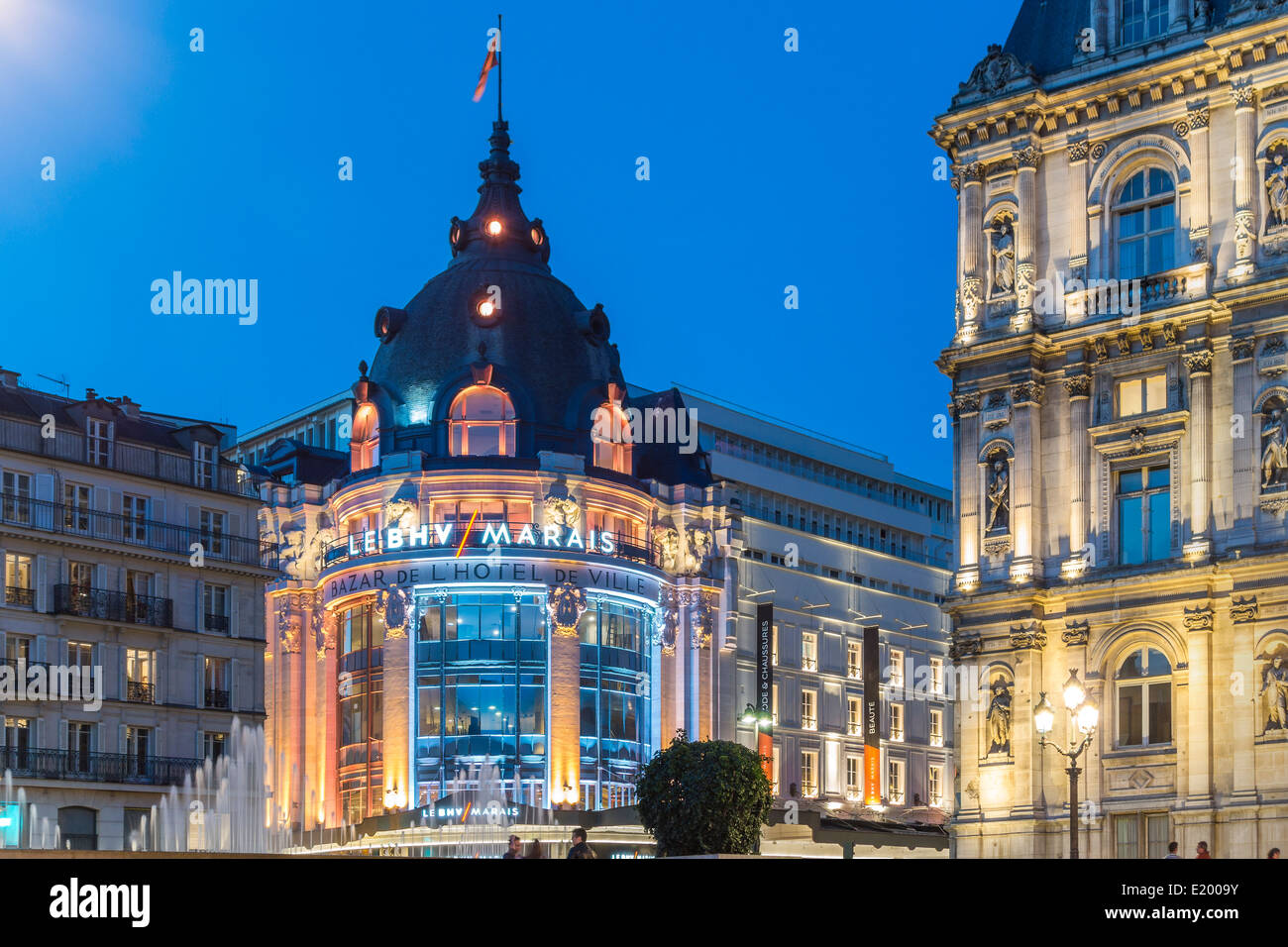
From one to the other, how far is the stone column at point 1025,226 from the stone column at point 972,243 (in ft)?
3.79

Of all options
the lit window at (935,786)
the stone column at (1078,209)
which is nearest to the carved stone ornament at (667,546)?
the lit window at (935,786)

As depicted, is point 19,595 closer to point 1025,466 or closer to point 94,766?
point 94,766

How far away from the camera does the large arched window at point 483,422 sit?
315 ft

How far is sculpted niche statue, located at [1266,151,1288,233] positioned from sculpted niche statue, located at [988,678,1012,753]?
14.7 m

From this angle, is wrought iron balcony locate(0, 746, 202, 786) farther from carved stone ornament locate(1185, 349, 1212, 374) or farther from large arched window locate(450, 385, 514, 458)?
carved stone ornament locate(1185, 349, 1212, 374)

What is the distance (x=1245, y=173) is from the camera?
50.1 meters

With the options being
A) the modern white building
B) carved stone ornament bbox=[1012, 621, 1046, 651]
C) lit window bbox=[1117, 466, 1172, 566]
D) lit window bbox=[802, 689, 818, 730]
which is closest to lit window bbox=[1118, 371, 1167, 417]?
lit window bbox=[1117, 466, 1172, 566]

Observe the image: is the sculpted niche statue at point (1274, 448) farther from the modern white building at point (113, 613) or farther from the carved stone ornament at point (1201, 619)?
the modern white building at point (113, 613)

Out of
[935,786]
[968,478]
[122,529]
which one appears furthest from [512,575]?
[968,478]

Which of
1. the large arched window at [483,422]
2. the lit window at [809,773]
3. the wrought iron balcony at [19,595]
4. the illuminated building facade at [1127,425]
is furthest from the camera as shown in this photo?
the lit window at [809,773]

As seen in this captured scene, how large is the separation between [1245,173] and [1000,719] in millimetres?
16403

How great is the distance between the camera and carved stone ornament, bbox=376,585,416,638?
9275cm
